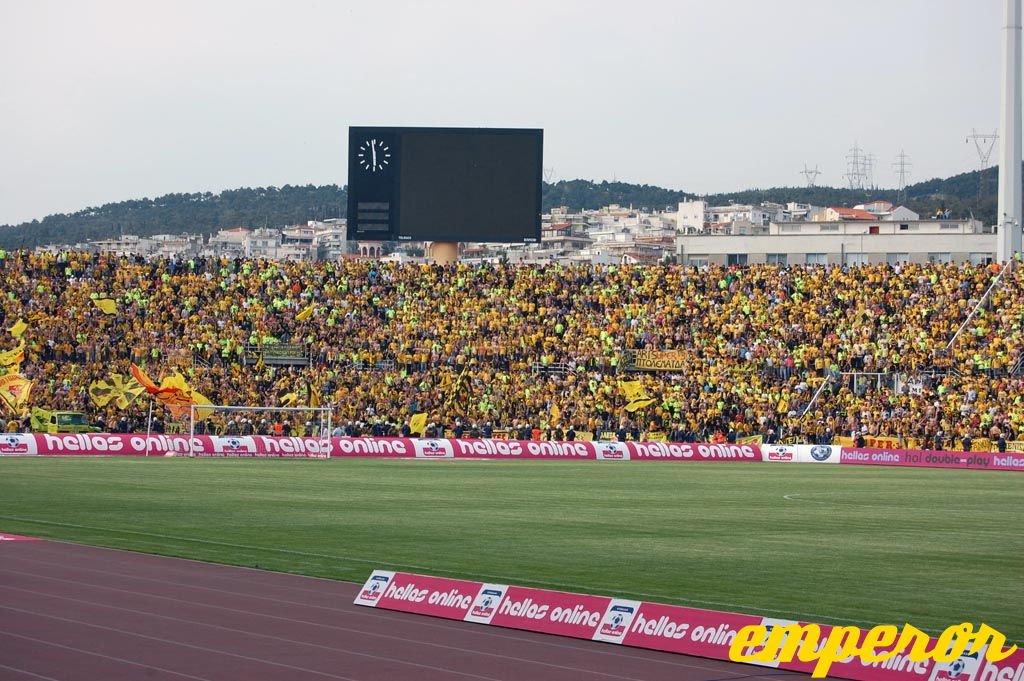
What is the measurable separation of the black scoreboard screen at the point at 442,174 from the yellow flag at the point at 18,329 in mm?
16021

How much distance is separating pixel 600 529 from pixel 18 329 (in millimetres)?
38142

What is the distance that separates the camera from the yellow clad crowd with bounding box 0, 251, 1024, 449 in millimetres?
55281

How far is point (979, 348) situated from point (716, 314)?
11.9 m

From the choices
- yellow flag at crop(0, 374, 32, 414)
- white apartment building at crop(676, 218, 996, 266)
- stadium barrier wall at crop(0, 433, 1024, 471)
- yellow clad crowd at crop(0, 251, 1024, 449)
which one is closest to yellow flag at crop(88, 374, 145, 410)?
yellow clad crowd at crop(0, 251, 1024, 449)

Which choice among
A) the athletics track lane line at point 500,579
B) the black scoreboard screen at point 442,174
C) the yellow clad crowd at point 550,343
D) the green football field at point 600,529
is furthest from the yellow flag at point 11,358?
the athletics track lane line at point 500,579

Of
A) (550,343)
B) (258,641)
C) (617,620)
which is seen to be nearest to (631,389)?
(550,343)

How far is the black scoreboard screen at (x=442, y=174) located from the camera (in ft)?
211

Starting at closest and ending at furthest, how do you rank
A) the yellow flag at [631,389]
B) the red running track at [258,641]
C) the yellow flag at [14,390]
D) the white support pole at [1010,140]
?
the red running track at [258,641] < the yellow flag at [14,390] < the yellow flag at [631,389] < the white support pole at [1010,140]

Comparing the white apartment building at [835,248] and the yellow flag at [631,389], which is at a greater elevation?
the white apartment building at [835,248]

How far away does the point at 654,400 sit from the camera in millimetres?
57625

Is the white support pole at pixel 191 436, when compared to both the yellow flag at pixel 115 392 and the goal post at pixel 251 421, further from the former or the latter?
the yellow flag at pixel 115 392

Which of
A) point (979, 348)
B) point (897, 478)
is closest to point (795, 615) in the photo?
point (897, 478)

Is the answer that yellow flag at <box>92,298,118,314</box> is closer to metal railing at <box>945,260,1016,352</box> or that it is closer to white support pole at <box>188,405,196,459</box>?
white support pole at <box>188,405,196,459</box>

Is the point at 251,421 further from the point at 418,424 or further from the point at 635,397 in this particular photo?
the point at 635,397
